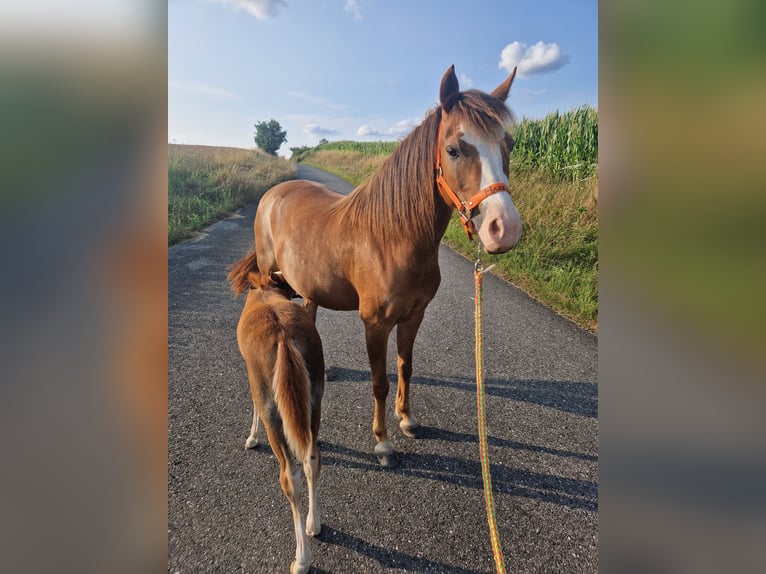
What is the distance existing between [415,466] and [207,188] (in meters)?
12.7

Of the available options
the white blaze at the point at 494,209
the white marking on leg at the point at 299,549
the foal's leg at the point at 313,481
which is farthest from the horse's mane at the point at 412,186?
the white marking on leg at the point at 299,549

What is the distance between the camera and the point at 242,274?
9.52ft

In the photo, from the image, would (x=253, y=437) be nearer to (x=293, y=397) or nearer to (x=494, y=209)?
(x=293, y=397)

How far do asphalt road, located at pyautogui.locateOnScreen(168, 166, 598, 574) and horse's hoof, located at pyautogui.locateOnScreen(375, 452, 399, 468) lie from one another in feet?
0.12

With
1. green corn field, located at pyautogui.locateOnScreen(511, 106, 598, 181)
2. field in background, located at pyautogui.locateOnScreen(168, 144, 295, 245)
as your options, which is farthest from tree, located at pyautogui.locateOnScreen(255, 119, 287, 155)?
green corn field, located at pyautogui.locateOnScreen(511, 106, 598, 181)

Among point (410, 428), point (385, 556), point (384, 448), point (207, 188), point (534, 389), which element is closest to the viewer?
point (385, 556)

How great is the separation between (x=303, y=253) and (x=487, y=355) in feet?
7.30

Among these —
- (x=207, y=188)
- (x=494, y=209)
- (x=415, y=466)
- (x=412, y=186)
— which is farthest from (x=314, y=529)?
(x=207, y=188)

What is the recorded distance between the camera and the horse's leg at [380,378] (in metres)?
2.37

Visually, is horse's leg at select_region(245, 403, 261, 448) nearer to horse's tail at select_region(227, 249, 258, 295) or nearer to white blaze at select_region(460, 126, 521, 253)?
horse's tail at select_region(227, 249, 258, 295)

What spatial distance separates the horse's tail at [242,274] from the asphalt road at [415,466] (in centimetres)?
99

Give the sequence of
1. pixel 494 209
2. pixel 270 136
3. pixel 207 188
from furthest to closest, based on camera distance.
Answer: pixel 270 136 < pixel 207 188 < pixel 494 209

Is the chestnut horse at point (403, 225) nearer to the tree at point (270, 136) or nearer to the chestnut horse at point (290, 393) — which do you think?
the chestnut horse at point (290, 393)
